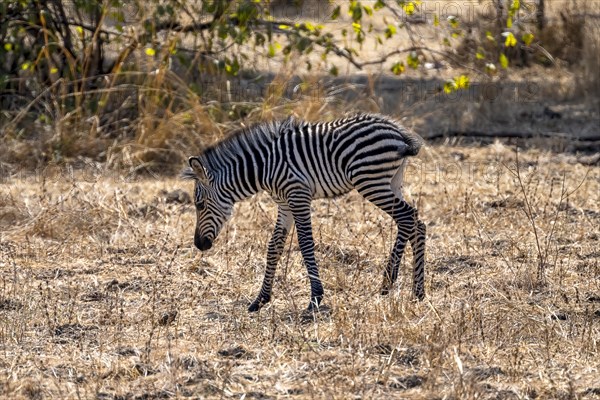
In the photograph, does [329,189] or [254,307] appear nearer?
[254,307]

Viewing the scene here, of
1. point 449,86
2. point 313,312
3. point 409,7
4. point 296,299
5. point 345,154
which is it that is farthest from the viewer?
point 449,86

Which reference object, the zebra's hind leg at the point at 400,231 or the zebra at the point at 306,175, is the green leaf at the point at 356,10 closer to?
the zebra at the point at 306,175

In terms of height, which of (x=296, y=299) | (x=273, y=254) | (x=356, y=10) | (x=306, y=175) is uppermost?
(x=356, y=10)

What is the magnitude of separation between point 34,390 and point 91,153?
19.3 feet

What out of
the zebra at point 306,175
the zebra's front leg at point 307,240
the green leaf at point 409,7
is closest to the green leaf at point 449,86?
the green leaf at point 409,7

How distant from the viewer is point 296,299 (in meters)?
7.16

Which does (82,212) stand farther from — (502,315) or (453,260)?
(502,315)

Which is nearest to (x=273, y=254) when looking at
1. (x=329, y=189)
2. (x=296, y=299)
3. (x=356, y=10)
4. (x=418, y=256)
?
(x=296, y=299)

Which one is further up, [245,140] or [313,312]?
[245,140]

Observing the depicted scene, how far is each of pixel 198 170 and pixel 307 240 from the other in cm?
90

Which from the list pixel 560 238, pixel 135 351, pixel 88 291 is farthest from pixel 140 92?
pixel 135 351

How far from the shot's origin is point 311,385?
5.28 meters

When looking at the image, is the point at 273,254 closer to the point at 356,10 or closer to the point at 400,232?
the point at 400,232

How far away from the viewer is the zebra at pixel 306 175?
6.84 metres
